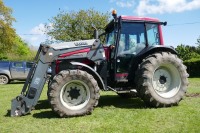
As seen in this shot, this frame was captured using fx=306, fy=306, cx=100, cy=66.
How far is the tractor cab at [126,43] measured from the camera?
8.38 meters

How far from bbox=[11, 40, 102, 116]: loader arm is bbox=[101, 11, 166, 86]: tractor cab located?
779 mm

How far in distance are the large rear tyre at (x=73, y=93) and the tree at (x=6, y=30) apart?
33542 millimetres

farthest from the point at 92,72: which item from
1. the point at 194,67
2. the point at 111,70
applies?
the point at 194,67

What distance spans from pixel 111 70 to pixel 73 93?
155 centimetres

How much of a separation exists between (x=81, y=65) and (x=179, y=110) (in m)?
2.62

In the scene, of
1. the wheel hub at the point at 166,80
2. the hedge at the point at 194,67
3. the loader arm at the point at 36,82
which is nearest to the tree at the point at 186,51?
the hedge at the point at 194,67

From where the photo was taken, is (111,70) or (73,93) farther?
(111,70)

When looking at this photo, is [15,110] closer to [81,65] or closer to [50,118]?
[50,118]

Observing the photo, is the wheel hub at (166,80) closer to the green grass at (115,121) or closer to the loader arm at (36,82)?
the green grass at (115,121)

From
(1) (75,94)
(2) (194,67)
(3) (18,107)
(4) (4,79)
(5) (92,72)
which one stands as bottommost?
(3) (18,107)

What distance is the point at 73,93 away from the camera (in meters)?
7.40

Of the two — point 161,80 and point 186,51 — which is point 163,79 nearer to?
point 161,80

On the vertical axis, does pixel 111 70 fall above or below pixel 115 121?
above

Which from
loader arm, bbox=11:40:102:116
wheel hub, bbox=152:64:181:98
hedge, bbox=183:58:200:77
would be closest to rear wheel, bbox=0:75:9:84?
loader arm, bbox=11:40:102:116
